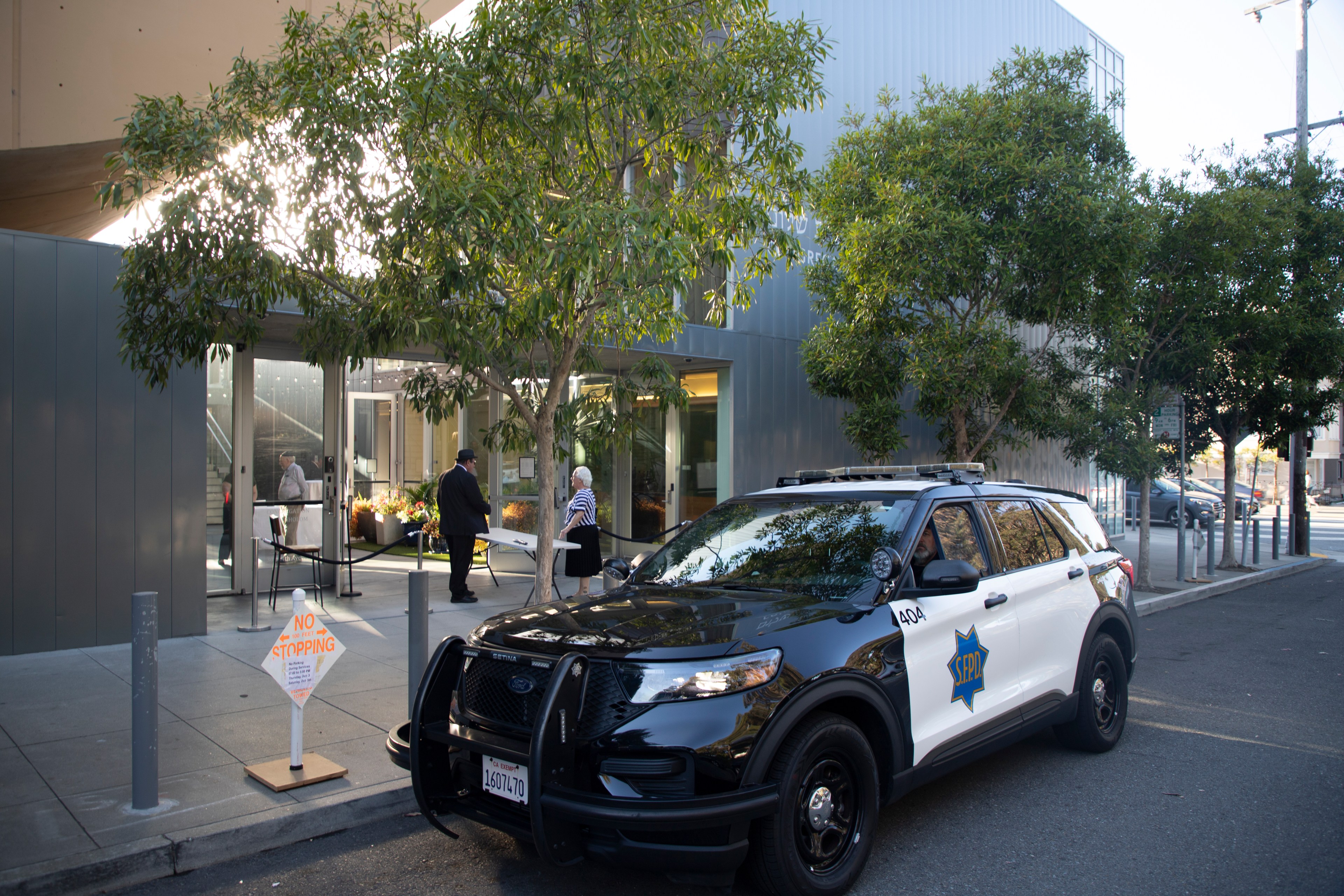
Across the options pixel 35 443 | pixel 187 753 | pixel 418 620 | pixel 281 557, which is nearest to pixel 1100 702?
pixel 418 620

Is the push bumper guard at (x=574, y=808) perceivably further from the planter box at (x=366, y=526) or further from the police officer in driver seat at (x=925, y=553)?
the planter box at (x=366, y=526)

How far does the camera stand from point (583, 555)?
10.1 metres

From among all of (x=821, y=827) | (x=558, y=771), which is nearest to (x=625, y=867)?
(x=558, y=771)

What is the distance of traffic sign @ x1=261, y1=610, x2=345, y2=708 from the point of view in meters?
4.93

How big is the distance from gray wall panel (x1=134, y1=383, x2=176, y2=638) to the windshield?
18.0 ft

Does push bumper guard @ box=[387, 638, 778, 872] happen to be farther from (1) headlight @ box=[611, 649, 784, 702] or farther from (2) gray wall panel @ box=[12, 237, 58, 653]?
(2) gray wall panel @ box=[12, 237, 58, 653]

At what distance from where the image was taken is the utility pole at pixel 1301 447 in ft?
63.6

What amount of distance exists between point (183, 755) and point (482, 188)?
4022mm

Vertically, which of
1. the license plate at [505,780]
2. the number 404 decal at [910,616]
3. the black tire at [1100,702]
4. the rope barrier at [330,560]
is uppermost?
the number 404 decal at [910,616]

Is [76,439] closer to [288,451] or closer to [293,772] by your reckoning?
[288,451]

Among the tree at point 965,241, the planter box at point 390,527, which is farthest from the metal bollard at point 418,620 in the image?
the planter box at point 390,527

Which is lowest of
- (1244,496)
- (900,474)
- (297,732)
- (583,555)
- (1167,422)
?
(1244,496)

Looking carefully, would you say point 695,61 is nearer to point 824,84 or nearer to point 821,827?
point 821,827

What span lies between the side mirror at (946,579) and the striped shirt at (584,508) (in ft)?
19.5
